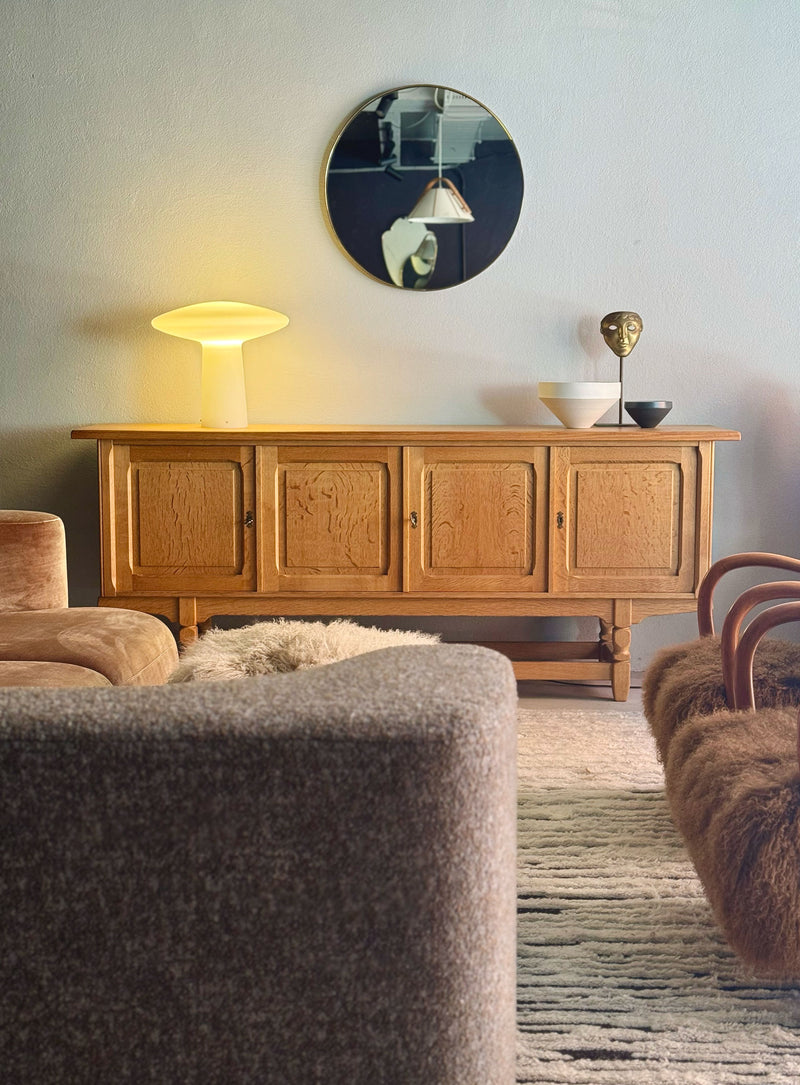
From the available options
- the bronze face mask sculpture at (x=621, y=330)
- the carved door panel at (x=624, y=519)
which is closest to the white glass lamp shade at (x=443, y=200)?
the bronze face mask sculpture at (x=621, y=330)

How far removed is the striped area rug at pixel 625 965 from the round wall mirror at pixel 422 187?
1.89 meters

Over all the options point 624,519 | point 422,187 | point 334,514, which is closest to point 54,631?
point 334,514

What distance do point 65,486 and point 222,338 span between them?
0.83 m

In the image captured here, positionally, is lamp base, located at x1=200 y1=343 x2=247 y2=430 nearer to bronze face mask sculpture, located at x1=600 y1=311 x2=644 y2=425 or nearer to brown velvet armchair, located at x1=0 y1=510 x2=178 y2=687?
brown velvet armchair, located at x1=0 y1=510 x2=178 y2=687

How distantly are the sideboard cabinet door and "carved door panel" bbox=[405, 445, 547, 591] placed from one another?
52 cm

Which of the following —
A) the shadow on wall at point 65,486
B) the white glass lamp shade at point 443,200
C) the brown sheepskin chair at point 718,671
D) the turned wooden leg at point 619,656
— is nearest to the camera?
the brown sheepskin chair at point 718,671

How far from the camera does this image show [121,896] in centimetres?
72

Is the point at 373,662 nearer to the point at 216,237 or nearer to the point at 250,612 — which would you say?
the point at 250,612

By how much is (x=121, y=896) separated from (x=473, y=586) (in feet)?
8.47

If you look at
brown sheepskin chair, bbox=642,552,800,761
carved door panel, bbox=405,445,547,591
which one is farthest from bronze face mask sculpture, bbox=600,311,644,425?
brown sheepskin chair, bbox=642,552,800,761

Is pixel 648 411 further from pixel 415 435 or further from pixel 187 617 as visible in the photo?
pixel 187 617

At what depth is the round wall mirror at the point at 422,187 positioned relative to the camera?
3.55 m

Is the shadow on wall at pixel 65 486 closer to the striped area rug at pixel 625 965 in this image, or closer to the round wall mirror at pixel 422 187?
the round wall mirror at pixel 422 187

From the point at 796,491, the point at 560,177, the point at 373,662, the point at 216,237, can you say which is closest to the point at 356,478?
the point at 216,237
